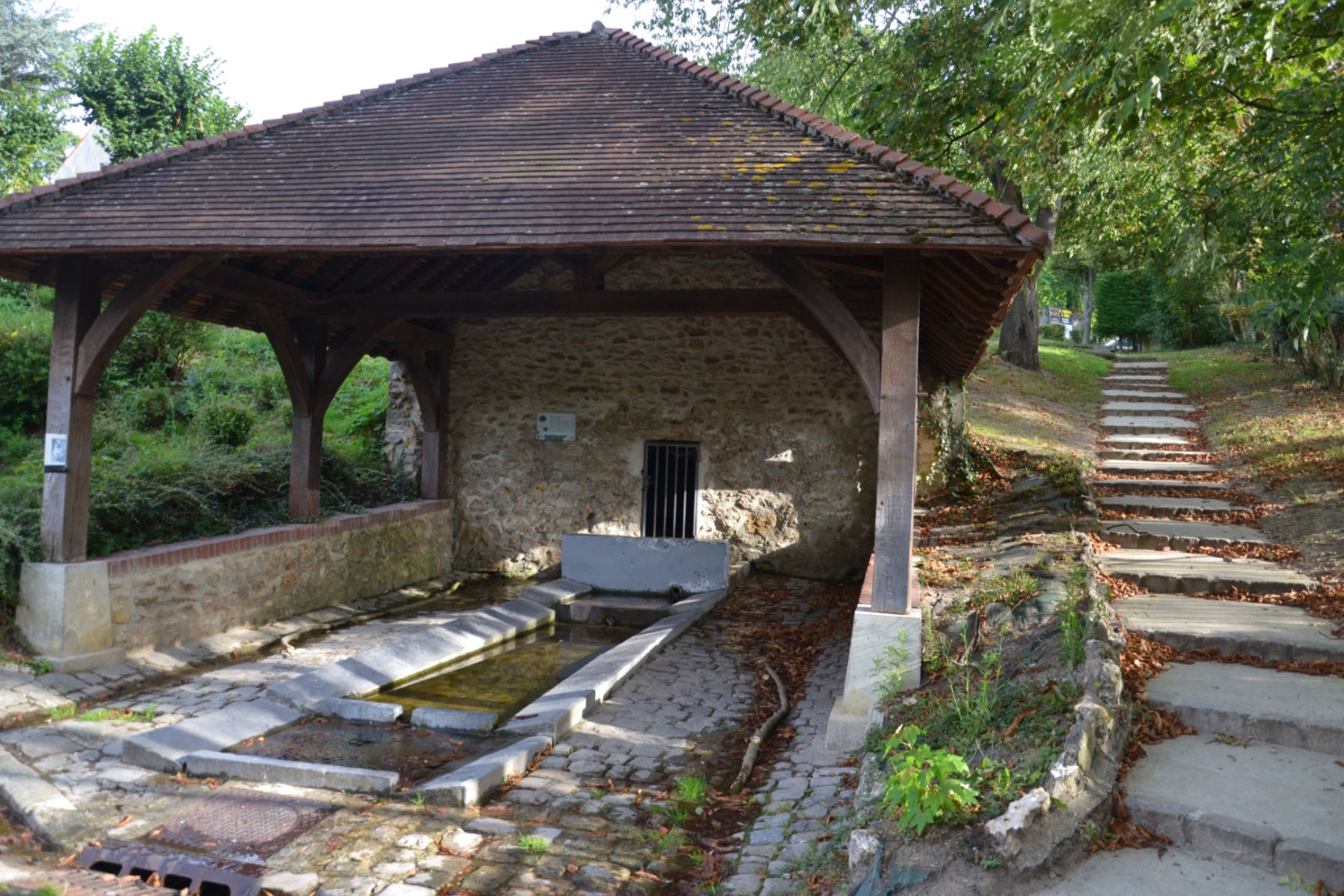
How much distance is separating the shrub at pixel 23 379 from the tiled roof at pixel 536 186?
832 centimetres

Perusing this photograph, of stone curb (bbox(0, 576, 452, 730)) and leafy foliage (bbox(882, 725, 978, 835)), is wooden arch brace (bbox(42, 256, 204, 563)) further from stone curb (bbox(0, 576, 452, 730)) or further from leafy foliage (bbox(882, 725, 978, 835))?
leafy foliage (bbox(882, 725, 978, 835))

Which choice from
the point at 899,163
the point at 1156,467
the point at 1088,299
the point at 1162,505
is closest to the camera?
the point at 899,163

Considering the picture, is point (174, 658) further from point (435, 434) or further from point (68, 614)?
point (435, 434)

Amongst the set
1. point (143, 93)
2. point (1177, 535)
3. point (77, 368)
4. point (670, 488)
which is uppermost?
point (143, 93)

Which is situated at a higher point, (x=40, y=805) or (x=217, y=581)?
(x=217, y=581)

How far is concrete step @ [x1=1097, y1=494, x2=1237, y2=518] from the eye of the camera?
9.23 metres

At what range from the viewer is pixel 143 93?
1956 centimetres

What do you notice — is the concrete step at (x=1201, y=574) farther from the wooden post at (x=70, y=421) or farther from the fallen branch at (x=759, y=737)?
the wooden post at (x=70, y=421)

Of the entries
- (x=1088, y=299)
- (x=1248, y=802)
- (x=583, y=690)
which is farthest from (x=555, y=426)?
(x=1088, y=299)

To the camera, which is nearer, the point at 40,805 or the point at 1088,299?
the point at 40,805

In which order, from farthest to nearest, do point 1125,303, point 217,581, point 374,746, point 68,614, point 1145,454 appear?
point 1125,303
point 1145,454
point 217,581
point 68,614
point 374,746

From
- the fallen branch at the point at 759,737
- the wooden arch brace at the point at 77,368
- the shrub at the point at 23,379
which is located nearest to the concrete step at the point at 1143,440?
the fallen branch at the point at 759,737

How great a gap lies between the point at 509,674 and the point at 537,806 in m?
2.64

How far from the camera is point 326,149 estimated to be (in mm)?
7262
